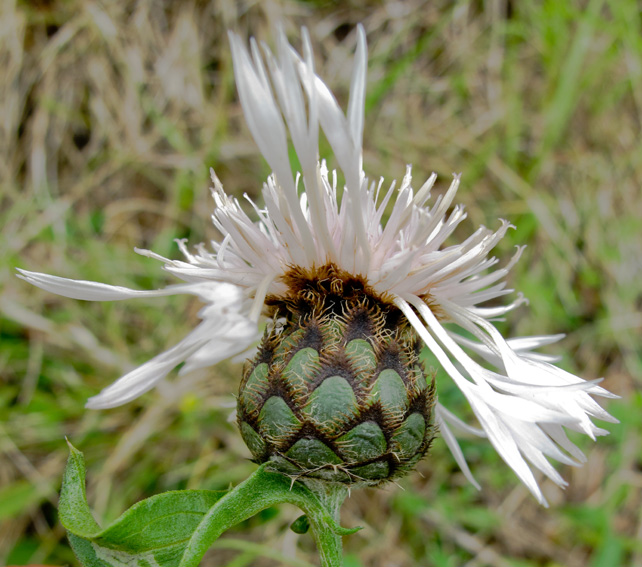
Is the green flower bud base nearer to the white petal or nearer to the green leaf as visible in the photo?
the green leaf

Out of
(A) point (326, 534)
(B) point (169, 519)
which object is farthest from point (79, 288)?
(A) point (326, 534)

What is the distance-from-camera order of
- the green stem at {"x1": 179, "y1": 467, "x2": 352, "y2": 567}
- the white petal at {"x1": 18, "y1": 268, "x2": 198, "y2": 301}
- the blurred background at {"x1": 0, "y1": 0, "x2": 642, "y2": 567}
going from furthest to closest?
the blurred background at {"x1": 0, "y1": 0, "x2": 642, "y2": 567} < the white petal at {"x1": 18, "y1": 268, "x2": 198, "y2": 301} < the green stem at {"x1": 179, "y1": 467, "x2": 352, "y2": 567}

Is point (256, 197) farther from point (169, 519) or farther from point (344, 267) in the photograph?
point (169, 519)

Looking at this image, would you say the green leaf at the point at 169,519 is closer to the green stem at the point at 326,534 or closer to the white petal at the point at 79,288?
the green stem at the point at 326,534

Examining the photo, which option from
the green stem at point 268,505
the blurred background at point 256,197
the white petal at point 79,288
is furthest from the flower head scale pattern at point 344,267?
the blurred background at point 256,197

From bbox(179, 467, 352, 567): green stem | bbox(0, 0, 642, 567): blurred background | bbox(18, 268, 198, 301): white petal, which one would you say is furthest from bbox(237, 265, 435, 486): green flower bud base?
bbox(0, 0, 642, 567): blurred background

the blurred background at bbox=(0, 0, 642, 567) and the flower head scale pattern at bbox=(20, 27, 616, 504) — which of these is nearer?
the flower head scale pattern at bbox=(20, 27, 616, 504)
